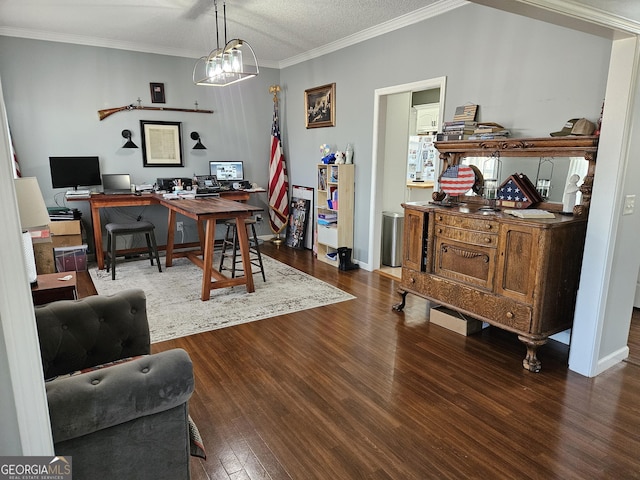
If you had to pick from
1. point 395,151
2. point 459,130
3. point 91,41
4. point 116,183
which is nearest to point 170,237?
point 116,183

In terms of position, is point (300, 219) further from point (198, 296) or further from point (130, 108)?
point (130, 108)

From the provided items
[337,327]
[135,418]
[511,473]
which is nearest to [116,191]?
[337,327]

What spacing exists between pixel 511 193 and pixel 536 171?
0.24 metres

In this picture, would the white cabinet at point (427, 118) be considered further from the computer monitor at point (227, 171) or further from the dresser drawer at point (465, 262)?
the dresser drawer at point (465, 262)

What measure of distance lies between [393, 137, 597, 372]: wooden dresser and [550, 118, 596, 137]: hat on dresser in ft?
0.29

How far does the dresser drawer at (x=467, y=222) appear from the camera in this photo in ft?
9.73

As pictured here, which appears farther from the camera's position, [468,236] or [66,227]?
[66,227]

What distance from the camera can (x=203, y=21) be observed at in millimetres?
4406

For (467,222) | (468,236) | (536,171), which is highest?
(536,171)

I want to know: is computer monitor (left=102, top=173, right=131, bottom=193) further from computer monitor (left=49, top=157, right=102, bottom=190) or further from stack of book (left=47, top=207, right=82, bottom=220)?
stack of book (left=47, top=207, right=82, bottom=220)

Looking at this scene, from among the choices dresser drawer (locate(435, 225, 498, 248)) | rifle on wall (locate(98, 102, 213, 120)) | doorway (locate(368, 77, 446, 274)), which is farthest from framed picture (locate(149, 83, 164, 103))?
dresser drawer (locate(435, 225, 498, 248))

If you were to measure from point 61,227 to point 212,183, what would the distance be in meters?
1.92

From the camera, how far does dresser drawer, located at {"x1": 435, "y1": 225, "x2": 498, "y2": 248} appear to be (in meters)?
2.98

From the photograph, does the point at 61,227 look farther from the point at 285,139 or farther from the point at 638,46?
the point at 638,46
